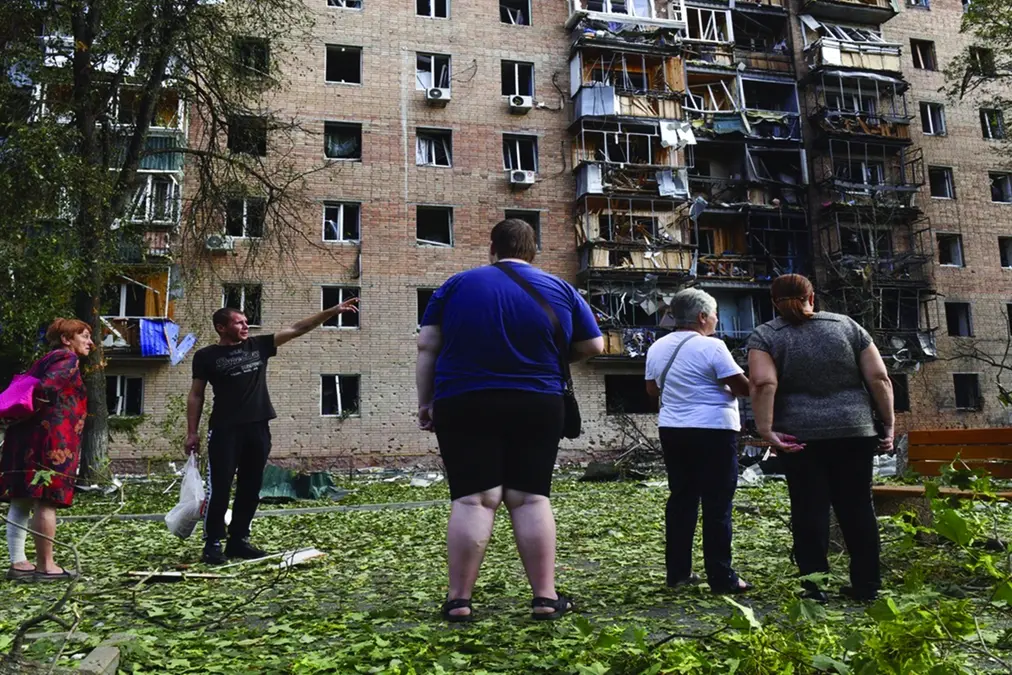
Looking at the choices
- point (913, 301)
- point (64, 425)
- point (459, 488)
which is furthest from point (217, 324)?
point (913, 301)

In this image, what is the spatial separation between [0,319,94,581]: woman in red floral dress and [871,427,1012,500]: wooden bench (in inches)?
235

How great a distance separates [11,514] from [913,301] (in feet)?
106

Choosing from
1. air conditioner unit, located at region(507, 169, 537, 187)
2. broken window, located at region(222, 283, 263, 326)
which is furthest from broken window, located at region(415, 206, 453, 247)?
broken window, located at region(222, 283, 263, 326)

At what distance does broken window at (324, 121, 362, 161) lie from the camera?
26.1 m

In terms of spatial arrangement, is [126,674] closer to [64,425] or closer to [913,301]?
[64,425]

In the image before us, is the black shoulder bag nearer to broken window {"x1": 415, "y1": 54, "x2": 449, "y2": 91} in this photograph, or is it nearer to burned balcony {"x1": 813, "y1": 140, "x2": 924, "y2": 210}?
broken window {"x1": 415, "y1": 54, "x2": 449, "y2": 91}

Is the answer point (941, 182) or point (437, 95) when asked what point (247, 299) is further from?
point (941, 182)

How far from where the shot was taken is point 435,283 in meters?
25.9

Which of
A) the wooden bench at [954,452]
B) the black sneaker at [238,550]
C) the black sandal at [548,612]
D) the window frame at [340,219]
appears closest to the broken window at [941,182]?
the window frame at [340,219]

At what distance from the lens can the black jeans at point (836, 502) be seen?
4.25 m

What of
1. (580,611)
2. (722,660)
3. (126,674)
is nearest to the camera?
(722,660)

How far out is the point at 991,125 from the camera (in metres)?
32.1

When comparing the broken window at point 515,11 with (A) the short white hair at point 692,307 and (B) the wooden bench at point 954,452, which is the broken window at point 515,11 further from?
(A) the short white hair at point 692,307

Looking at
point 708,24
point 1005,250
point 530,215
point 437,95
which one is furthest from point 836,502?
point 1005,250
